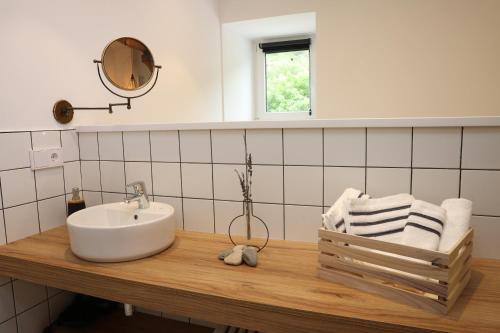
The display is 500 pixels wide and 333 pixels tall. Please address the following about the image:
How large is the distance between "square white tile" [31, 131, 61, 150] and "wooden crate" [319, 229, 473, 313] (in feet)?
3.89

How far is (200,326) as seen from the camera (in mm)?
1492

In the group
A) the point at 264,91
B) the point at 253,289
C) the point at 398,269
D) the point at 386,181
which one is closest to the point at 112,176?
the point at 253,289

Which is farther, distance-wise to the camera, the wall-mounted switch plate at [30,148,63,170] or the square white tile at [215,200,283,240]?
the wall-mounted switch plate at [30,148,63,170]

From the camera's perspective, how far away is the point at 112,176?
63.9 inches

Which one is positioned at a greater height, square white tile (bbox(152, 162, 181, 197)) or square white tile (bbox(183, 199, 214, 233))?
square white tile (bbox(152, 162, 181, 197))

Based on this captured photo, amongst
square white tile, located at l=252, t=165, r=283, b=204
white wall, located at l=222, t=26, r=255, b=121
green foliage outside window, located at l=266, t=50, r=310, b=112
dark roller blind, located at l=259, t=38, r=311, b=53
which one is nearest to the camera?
square white tile, located at l=252, t=165, r=283, b=204

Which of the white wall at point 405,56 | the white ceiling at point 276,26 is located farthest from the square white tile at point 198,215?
the white ceiling at point 276,26

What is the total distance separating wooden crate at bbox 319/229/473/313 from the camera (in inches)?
31.8

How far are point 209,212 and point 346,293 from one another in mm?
671

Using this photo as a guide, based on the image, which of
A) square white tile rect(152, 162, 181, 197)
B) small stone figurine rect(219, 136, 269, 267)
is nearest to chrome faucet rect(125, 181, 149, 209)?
square white tile rect(152, 162, 181, 197)

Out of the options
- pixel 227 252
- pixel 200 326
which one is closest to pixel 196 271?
pixel 227 252

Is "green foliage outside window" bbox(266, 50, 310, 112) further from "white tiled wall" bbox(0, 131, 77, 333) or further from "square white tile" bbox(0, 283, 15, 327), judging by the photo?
"square white tile" bbox(0, 283, 15, 327)

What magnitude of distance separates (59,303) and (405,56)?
240 centimetres

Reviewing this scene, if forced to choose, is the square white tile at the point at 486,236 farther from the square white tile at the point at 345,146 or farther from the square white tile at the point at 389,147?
the square white tile at the point at 345,146
